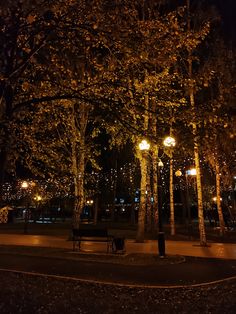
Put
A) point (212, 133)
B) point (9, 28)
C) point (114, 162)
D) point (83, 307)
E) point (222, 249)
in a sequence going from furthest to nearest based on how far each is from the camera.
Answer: point (114, 162), point (222, 249), point (9, 28), point (212, 133), point (83, 307)

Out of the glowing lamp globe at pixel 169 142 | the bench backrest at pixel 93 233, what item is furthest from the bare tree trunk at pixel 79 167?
the glowing lamp globe at pixel 169 142

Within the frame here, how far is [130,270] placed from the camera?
13156mm

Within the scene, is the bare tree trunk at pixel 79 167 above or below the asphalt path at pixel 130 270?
above

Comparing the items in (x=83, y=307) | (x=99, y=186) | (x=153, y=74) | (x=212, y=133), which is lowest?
(x=83, y=307)

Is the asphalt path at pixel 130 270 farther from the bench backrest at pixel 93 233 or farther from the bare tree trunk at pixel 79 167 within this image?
the bare tree trunk at pixel 79 167

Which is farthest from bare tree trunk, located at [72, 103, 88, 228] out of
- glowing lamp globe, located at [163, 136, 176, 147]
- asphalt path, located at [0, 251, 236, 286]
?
glowing lamp globe, located at [163, 136, 176, 147]

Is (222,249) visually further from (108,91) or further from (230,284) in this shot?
(108,91)

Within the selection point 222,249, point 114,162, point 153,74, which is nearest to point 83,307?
point 153,74

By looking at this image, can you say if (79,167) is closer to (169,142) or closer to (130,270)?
(130,270)

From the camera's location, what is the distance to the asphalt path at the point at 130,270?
37.4 ft

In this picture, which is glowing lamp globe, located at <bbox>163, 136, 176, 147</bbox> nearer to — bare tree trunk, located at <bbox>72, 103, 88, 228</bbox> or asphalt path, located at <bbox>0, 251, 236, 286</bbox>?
asphalt path, located at <bbox>0, 251, 236, 286</bbox>

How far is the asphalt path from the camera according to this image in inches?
449

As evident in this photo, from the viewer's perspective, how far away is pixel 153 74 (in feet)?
38.1

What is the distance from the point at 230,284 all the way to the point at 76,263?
5.54 meters
